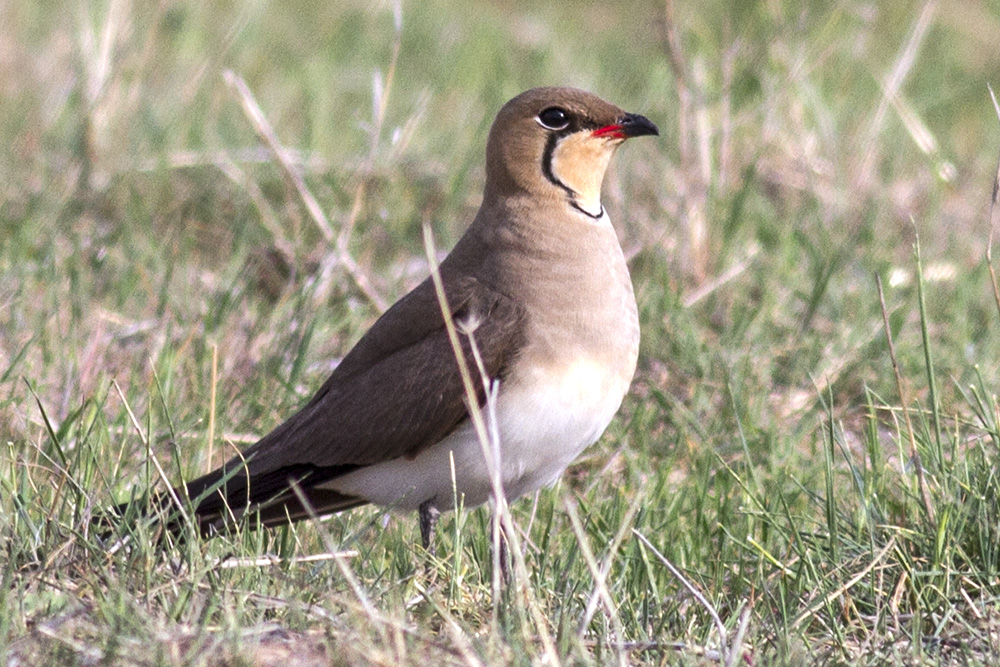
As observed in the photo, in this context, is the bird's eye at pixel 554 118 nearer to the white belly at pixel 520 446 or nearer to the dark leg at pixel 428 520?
the white belly at pixel 520 446

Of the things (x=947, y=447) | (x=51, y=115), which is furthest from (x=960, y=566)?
(x=51, y=115)

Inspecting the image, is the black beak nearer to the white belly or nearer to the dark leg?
the white belly

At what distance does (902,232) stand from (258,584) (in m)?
3.68

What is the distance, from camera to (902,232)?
5902mm

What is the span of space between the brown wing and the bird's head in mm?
322

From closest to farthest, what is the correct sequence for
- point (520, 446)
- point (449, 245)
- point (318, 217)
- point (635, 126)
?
point (520, 446) < point (635, 126) < point (318, 217) < point (449, 245)

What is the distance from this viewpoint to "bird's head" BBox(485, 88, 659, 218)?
12.4ft

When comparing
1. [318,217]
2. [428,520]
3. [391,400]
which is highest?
[318,217]

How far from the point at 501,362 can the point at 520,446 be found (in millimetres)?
198

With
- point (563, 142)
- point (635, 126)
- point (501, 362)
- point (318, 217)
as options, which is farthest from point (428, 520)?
point (318, 217)

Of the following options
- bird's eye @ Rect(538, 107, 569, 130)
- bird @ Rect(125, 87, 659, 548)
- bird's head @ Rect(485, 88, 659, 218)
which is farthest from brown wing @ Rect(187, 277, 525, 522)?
bird's eye @ Rect(538, 107, 569, 130)

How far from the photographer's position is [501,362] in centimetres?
353

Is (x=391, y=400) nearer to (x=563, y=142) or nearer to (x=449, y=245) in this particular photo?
(x=563, y=142)

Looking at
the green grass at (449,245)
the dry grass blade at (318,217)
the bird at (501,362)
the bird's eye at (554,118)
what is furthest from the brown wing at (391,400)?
the dry grass blade at (318,217)
